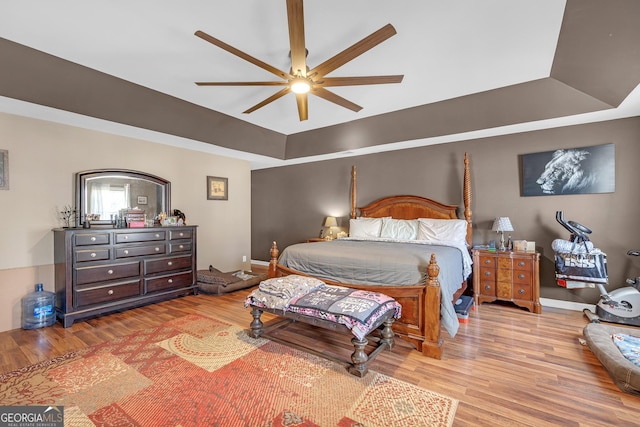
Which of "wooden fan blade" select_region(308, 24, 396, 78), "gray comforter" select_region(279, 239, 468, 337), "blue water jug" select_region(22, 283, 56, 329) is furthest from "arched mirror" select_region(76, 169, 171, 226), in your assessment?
"wooden fan blade" select_region(308, 24, 396, 78)

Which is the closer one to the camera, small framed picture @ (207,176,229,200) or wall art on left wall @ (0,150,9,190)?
wall art on left wall @ (0,150,9,190)

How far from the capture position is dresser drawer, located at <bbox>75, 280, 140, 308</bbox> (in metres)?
3.43

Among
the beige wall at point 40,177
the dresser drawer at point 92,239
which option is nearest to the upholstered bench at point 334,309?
the dresser drawer at point 92,239

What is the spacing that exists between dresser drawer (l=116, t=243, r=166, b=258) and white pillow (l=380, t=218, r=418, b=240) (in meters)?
3.36

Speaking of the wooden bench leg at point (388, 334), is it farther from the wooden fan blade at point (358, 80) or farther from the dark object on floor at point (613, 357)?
the wooden fan blade at point (358, 80)

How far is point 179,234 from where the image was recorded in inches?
175

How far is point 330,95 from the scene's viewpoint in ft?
9.84

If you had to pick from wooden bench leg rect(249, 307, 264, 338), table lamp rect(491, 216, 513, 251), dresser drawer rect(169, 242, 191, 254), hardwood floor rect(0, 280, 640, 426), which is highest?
table lamp rect(491, 216, 513, 251)

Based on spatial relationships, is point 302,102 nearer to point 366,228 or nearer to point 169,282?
point 366,228

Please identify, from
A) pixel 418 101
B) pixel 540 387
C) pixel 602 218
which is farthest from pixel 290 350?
pixel 602 218

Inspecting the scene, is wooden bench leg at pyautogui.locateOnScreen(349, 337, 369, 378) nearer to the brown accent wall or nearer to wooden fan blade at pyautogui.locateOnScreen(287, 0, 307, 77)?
wooden fan blade at pyautogui.locateOnScreen(287, 0, 307, 77)

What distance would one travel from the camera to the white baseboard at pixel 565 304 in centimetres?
379

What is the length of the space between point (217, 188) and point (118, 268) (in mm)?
2332

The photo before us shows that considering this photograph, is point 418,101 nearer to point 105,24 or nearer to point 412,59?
point 412,59
